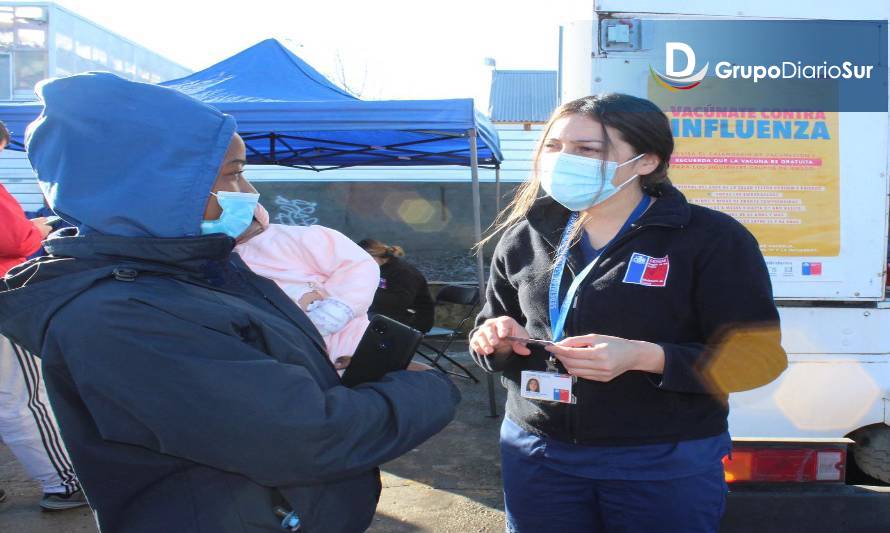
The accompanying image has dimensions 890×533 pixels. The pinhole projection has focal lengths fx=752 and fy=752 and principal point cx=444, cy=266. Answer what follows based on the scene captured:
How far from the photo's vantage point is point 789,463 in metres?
2.45

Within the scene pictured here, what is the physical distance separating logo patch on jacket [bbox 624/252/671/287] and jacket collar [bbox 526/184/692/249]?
91 millimetres

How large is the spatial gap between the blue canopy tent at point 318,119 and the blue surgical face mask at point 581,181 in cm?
339

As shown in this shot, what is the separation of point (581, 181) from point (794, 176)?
93 cm

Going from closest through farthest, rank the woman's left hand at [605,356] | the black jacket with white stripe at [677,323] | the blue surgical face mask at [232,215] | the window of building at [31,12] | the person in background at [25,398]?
1. the blue surgical face mask at [232,215]
2. the woman's left hand at [605,356]
3. the black jacket with white stripe at [677,323]
4. the person in background at [25,398]
5. the window of building at [31,12]

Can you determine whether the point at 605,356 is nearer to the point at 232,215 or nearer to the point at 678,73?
the point at 232,215

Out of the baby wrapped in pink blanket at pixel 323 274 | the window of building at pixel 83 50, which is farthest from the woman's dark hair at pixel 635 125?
the window of building at pixel 83 50

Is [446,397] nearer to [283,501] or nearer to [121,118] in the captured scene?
[283,501]

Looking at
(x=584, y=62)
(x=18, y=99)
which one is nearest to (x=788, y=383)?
Result: (x=584, y=62)

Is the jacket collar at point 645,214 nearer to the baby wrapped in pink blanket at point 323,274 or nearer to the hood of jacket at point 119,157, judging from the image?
the baby wrapped in pink blanket at point 323,274

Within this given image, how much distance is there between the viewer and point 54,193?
1312 millimetres

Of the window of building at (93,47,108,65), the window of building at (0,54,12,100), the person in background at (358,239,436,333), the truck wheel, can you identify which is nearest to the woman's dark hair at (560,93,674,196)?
the truck wheel

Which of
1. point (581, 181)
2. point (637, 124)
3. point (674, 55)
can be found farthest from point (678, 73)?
point (581, 181)

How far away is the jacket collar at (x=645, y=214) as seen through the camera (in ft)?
6.17

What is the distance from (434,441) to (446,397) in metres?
4.02
